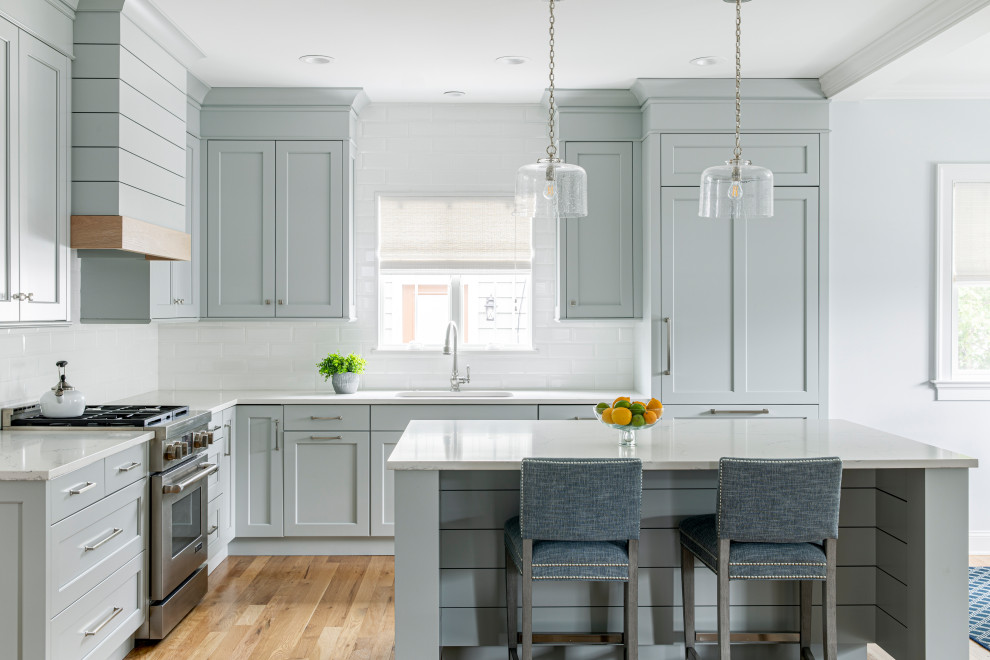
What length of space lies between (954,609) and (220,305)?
12.7ft

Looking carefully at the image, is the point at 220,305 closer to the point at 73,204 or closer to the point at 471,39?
the point at 73,204

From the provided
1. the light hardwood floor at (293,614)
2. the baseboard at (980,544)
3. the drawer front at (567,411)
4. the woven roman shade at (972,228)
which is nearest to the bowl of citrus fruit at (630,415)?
the light hardwood floor at (293,614)

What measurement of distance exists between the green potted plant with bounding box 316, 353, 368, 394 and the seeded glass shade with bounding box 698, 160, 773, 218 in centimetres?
254

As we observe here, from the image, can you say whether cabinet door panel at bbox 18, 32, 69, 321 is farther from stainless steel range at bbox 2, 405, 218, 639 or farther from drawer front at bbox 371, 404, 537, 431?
drawer front at bbox 371, 404, 537, 431

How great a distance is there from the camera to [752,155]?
419 cm

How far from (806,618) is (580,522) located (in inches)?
41.3

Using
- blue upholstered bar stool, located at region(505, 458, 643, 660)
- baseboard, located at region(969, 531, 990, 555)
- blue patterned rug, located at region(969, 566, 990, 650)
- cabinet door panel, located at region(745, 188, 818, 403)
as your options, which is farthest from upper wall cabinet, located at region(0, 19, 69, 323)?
baseboard, located at region(969, 531, 990, 555)

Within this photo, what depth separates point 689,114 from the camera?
420 centimetres

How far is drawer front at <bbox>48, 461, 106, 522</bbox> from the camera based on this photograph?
92.1 inches

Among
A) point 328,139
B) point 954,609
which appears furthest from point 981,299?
point 328,139

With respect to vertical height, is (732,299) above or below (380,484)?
above

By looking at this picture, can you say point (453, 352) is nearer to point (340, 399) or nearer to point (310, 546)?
point (340, 399)

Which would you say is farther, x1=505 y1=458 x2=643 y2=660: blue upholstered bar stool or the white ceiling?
the white ceiling

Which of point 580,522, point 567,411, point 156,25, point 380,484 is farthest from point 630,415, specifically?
point 156,25
